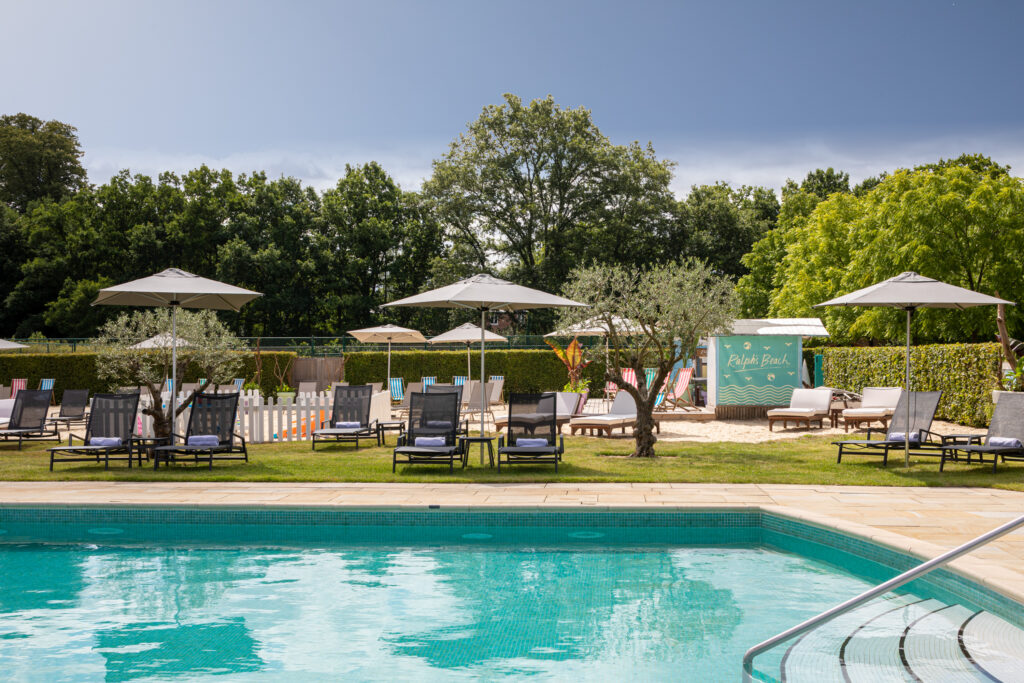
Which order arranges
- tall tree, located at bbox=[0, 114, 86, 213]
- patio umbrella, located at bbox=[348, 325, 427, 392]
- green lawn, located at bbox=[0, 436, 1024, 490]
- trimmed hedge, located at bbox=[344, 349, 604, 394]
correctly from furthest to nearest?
tall tree, located at bbox=[0, 114, 86, 213], trimmed hedge, located at bbox=[344, 349, 604, 394], patio umbrella, located at bbox=[348, 325, 427, 392], green lawn, located at bbox=[0, 436, 1024, 490]

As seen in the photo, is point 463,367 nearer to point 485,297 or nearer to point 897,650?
point 485,297

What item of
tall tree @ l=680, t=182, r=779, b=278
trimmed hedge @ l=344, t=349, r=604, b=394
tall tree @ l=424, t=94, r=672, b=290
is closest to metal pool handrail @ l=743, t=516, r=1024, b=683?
trimmed hedge @ l=344, t=349, r=604, b=394

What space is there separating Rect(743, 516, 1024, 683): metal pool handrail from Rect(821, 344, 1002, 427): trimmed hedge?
1203 centimetres

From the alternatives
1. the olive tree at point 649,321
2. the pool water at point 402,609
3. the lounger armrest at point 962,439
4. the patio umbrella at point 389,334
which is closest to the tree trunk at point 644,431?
the olive tree at point 649,321

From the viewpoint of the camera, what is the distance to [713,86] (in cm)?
2127

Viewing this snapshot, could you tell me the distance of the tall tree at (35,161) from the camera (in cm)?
4234

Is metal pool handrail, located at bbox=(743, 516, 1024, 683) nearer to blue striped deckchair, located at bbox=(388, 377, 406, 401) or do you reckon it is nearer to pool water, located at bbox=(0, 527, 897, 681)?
pool water, located at bbox=(0, 527, 897, 681)

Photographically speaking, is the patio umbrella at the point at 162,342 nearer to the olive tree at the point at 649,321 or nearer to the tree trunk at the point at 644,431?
the olive tree at the point at 649,321

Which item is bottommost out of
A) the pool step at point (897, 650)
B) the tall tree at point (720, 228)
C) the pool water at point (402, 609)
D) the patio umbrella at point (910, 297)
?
the pool water at point (402, 609)

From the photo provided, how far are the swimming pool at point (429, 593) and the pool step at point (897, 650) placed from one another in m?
0.02

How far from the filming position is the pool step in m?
3.29

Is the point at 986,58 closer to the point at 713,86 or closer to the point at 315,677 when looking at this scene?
the point at 713,86

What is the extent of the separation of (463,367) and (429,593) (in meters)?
20.3

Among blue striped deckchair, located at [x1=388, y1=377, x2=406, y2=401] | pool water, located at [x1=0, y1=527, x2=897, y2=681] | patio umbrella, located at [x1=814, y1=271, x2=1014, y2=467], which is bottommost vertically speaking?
pool water, located at [x1=0, y1=527, x2=897, y2=681]
